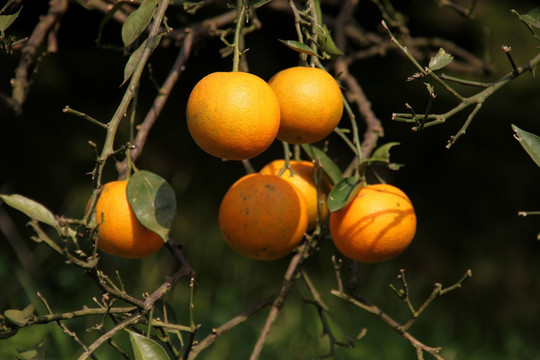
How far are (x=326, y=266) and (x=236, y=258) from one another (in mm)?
336

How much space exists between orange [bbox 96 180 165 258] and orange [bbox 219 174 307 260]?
11 cm

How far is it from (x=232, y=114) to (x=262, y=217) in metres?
0.18

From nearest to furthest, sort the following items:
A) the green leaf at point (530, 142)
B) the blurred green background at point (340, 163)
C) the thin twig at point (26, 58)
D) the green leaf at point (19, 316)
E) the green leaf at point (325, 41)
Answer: the green leaf at point (19, 316) < the green leaf at point (530, 142) < the green leaf at point (325, 41) < the thin twig at point (26, 58) < the blurred green background at point (340, 163)

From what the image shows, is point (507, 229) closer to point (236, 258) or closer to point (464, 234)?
point (464, 234)

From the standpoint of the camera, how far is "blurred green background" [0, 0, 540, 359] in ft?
5.96

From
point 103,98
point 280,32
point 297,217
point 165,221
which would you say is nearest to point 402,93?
point 280,32

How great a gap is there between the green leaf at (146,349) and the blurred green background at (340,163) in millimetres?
1079

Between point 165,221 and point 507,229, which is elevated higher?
point 165,221

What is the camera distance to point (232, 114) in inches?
24.2

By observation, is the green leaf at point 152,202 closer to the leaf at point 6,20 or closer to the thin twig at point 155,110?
the thin twig at point 155,110

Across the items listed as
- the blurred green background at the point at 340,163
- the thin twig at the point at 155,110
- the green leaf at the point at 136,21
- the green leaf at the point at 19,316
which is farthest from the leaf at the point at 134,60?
the blurred green background at the point at 340,163

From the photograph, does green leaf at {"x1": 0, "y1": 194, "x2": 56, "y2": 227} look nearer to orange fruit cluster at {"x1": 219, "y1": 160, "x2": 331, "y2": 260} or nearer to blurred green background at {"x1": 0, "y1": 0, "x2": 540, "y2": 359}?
orange fruit cluster at {"x1": 219, "y1": 160, "x2": 331, "y2": 260}

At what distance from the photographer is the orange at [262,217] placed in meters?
0.75

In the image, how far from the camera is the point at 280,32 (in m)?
1.85
